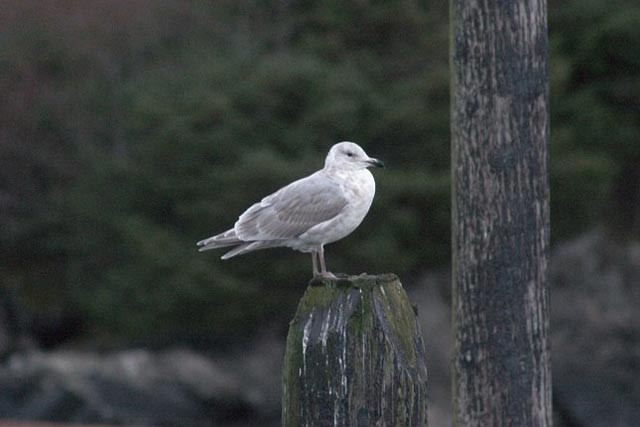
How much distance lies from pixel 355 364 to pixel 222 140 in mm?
10827

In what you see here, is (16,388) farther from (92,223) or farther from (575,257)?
(575,257)

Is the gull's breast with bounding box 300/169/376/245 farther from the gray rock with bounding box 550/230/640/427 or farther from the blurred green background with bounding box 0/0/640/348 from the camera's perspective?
the gray rock with bounding box 550/230/640/427

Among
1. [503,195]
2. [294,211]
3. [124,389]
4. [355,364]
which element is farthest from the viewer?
[124,389]

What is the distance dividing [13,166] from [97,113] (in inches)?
46.0

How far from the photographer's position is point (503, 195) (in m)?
4.57

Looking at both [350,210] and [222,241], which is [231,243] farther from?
[350,210]

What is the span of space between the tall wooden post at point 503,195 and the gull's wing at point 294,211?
0.49m

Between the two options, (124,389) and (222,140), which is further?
(124,389)

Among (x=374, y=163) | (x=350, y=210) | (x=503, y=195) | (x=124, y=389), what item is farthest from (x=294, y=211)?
(x=124, y=389)

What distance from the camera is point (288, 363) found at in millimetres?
2635

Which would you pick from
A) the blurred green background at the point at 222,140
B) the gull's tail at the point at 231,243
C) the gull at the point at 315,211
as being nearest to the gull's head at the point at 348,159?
the gull at the point at 315,211

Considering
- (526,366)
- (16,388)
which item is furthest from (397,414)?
(16,388)

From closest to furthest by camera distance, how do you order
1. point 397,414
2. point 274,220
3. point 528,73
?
point 397,414 < point 528,73 < point 274,220

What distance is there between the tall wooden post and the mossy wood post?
1.98m
